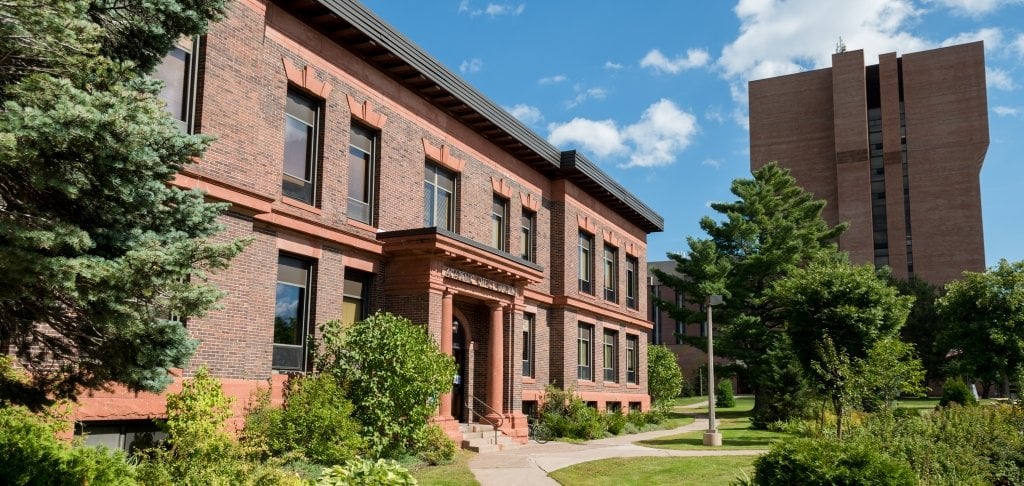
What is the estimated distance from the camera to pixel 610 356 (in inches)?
1287

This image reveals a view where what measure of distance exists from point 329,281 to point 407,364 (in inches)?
110

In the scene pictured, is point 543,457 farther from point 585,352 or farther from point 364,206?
point 585,352

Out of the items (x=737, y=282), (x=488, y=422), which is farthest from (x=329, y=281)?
(x=737, y=282)

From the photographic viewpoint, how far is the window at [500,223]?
24734 mm

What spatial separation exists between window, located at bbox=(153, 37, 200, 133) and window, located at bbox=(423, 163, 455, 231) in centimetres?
784

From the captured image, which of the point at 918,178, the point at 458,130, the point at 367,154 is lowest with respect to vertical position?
the point at 367,154

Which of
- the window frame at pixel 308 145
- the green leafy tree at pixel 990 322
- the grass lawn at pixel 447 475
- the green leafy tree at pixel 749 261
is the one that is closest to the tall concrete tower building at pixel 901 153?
the green leafy tree at pixel 749 261

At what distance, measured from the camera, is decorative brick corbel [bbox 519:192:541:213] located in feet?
85.6

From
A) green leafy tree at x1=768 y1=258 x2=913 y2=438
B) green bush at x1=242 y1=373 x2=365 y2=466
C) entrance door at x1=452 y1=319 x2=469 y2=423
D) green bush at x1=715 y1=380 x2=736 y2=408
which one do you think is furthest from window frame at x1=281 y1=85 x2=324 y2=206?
green bush at x1=715 y1=380 x2=736 y2=408

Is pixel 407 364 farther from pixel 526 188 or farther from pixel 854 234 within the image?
pixel 854 234

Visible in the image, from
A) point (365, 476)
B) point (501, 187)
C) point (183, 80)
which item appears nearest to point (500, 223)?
point (501, 187)

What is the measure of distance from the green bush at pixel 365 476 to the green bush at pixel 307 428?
5993 millimetres

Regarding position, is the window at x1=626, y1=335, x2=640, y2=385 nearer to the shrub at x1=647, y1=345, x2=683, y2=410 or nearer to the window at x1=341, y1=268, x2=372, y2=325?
the shrub at x1=647, y1=345, x2=683, y2=410

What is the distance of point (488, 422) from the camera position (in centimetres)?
2173
